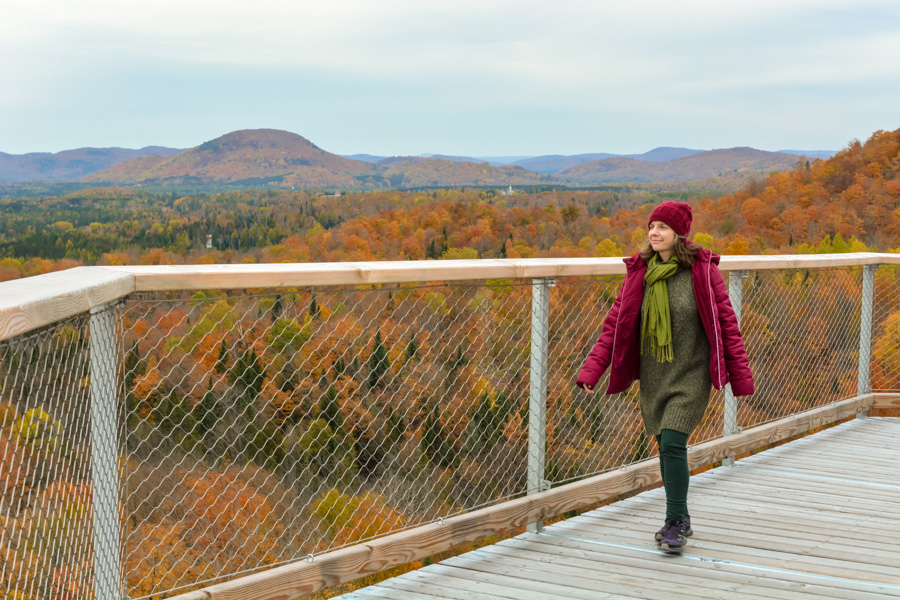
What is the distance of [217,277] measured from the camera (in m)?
2.16

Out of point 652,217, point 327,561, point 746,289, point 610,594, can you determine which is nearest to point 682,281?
point 652,217

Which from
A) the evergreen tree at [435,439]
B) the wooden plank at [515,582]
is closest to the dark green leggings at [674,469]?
the wooden plank at [515,582]

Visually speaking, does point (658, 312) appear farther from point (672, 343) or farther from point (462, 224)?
point (462, 224)

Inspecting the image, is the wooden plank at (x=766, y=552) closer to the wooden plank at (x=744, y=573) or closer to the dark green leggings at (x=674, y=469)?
the wooden plank at (x=744, y=573)

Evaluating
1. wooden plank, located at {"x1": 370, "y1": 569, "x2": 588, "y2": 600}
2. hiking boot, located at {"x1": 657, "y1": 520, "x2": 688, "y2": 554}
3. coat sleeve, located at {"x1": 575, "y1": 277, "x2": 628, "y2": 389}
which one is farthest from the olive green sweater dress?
wooden plank, located at {"x1": 370, "y1": 569, "x2": 588, "y2": 600}

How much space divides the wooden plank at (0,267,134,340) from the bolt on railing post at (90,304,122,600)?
8cm

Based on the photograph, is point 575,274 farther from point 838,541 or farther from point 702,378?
point 838,541

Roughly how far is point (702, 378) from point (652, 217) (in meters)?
0.62

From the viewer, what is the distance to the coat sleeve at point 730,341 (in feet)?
9.21

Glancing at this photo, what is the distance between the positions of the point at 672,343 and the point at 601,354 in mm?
261

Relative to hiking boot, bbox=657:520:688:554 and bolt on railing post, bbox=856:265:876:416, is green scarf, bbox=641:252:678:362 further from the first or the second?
bolt on railing post, bbox=856:265:876:416

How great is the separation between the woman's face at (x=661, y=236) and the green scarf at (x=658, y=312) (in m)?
0.06

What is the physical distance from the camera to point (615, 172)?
155375 millimetres

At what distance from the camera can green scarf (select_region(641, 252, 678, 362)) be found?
2832mm
